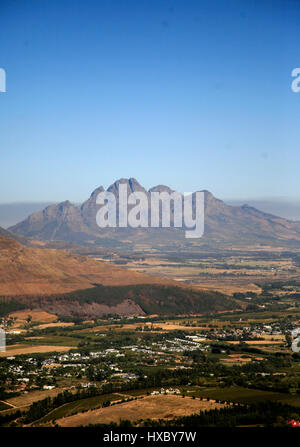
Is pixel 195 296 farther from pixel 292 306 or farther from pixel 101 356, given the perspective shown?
pixel 101 356

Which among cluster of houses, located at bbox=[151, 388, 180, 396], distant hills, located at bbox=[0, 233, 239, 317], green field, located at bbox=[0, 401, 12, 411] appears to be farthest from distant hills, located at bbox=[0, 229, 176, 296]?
cluster of houses, located at bbox=[151, 388, 180, 396]

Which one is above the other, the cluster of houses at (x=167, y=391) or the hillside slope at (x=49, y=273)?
the hillside slope at (x=49, y=273)

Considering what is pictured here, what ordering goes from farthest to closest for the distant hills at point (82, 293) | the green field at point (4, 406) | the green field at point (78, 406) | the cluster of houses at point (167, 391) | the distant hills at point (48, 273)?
1. the distant hills at point (48, 273)
2. the distant hills at point (82, 293)
3. the cluster of houses at point (167, 391)
4. the green field at point (4, 406)
5. the green field at point (78, 406)

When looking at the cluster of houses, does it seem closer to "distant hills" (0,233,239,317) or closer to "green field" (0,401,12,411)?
"green field" (0,401,12,411)

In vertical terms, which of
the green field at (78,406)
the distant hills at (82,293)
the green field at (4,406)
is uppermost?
the distant hills at (82,293)

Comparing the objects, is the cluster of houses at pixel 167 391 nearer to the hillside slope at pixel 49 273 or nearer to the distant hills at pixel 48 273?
the distant hills at pixel 48 273

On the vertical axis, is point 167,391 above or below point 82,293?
below

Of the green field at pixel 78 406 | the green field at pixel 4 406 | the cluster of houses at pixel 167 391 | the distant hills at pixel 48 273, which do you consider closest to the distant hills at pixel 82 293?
the distant hills at pixel 48 273

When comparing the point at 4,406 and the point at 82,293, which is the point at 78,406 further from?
the point at 82,293

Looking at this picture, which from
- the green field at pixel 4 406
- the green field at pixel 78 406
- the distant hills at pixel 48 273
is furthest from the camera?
the distant hills at pixel 48 273

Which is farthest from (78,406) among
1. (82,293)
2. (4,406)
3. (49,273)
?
(49,273)

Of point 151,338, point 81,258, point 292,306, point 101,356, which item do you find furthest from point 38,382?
point 81,258
